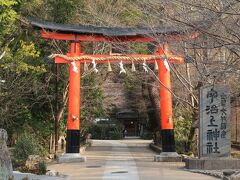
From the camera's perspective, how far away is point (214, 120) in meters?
17.6

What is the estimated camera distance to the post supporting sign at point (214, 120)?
1734 centimetres

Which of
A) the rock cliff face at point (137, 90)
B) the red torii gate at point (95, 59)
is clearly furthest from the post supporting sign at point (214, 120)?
the rock cliff face at point (137, 90)

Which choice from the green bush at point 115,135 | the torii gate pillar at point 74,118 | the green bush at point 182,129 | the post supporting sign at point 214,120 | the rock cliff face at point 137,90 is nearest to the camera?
the post supporting sign at point 214,120

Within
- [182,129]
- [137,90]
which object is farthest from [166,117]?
[137,90]

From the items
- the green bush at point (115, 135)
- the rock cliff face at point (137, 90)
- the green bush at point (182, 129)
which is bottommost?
the green bush at point (115, 135)

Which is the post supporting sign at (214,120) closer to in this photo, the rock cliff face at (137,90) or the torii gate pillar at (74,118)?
the torii gate pillar at (74,118)

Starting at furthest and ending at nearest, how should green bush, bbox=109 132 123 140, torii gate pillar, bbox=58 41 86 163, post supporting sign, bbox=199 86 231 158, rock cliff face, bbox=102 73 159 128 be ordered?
green bush, bbox=109 132 123 140, rock cliff face, bbox=102 73 159 128, torii gate pillar, bbox=58 41 86 163, post supporting sign, bbox=199 86 231 158

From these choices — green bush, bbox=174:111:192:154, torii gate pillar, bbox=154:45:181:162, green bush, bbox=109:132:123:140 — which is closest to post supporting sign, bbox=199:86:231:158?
torii gate pillar, bbox=154:45:181:162

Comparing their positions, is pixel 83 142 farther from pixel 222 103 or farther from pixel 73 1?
pixel 222 103

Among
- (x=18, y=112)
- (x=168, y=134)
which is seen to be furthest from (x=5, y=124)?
(x=168, y=134)

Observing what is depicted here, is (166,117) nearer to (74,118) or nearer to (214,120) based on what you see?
(214,120)

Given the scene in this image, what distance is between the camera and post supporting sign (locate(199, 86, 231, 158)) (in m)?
17.3

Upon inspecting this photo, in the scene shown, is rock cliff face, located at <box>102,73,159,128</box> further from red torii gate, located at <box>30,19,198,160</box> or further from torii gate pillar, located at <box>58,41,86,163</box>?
torii gate pillar, located at <box>58,41,86,163</box>

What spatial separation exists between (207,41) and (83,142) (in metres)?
28.7
